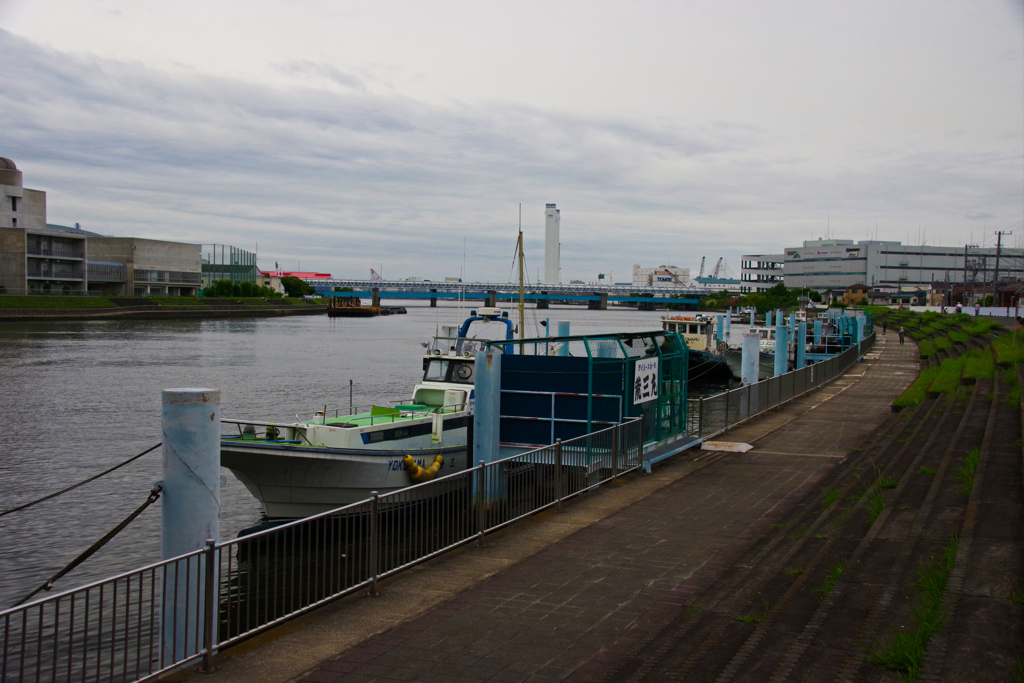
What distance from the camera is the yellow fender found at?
17.7 metres

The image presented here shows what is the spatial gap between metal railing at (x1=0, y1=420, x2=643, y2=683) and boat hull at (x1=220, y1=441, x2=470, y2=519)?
1587 mm

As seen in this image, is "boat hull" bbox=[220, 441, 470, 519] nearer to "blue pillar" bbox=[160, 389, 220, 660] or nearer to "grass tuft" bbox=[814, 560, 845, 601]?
"grass tuft" bbox=[814, 560, 845, 601]

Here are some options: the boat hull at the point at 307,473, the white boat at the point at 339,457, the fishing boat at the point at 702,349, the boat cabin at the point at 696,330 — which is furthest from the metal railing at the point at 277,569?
the boat cabin at the point at 696,330

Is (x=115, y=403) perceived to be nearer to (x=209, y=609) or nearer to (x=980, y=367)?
(x=209, y=609)

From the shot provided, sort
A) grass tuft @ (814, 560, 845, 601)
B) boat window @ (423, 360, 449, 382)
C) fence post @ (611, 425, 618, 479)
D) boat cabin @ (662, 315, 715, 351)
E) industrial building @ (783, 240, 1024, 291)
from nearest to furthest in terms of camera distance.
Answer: grass tuft @ (814, 560, 845, 601) → fence post @ (611, 425, 618, 479) → boat window @ (423, 360, 449, 382) → boat cabin @ (662, 315, 715, 351) → industrial building @ (783, 240, 1024, 291)

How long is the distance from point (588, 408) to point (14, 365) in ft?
157

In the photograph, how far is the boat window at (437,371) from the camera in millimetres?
21469

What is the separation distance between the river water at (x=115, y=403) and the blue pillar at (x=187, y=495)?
28.5 feet

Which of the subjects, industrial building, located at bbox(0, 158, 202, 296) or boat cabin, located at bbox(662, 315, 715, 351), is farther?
industrial building, located at bbox(0, 158, 202, 296)

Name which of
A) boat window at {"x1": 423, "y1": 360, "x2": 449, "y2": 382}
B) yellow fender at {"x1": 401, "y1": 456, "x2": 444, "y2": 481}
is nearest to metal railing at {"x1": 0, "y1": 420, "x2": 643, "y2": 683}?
yellow fender at {"x1": 401, "y1": 456, "x2": 444, "y2": 481}

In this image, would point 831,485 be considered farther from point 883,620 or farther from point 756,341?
point 756,341

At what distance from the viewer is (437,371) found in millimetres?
21547

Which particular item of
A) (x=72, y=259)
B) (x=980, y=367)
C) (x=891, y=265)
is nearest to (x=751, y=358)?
(x=980, y=367)

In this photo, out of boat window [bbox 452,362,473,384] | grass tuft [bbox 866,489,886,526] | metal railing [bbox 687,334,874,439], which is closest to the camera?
grass tuft [bbox 866,489,886,526]
